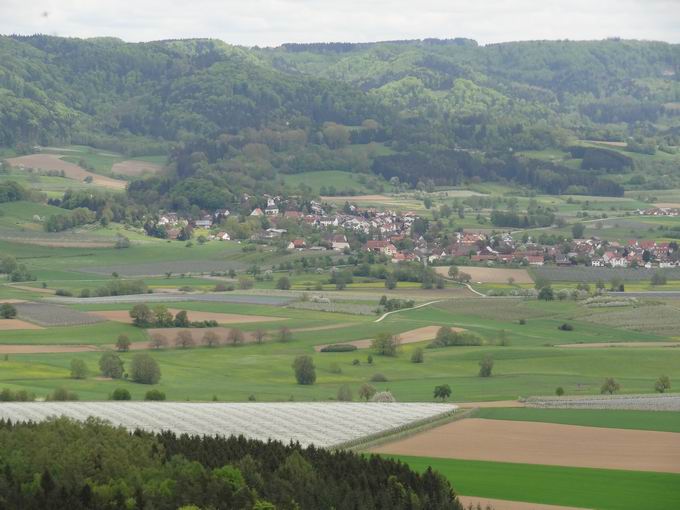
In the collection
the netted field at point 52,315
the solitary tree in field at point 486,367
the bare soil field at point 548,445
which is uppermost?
the bare soil field at point 548,445

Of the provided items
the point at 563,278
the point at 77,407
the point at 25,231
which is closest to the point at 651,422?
the point at 77,407

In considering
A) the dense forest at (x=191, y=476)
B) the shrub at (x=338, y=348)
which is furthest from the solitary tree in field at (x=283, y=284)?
the dense forest at (x=191, y=476)

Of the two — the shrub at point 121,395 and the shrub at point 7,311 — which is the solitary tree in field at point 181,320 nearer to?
the shrub at point 7,311

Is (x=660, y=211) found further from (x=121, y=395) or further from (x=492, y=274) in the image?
(x=121, y=395)

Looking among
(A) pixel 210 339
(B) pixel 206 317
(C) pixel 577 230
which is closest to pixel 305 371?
(A) pixel 210 339

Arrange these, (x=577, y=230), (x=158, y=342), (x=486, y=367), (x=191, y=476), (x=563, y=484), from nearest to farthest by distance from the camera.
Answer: (x=191, y=476) → (x=563, y=484) → (x=486, y=367) → (x=158, y=342) → (x=577, y=230)

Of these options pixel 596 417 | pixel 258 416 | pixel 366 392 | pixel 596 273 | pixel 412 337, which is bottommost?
pixel 596 273

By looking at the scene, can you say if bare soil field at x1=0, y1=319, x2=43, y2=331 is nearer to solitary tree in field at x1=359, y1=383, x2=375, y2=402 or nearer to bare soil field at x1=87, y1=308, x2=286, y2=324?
bare soil field at x1=87, y1=308, x2=286, y2=324
